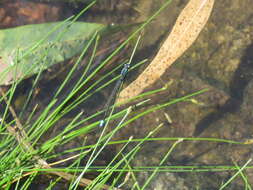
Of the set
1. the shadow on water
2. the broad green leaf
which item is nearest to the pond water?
the shadow on water

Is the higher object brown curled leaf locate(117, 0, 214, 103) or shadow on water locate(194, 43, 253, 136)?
brown curled leaf locate(117, 0, 214, 103)

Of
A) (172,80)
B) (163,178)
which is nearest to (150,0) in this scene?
(172,80)

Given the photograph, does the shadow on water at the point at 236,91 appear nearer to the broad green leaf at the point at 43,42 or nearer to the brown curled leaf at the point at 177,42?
the brown curled leaf at the point at 177,42

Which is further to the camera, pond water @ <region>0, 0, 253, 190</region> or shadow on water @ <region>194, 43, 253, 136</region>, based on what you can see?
shadow on water @ <region>194, 43, 253, 136</region>

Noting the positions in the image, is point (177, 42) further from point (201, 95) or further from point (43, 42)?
point (43, 42)

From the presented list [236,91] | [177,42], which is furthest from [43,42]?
[236,91]

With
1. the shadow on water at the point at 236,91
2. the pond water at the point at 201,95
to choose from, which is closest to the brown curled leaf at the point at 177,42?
the pond water at the point at 201,95

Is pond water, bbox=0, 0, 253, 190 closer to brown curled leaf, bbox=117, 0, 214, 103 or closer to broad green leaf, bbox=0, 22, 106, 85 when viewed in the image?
brown curled leaf, bbox=117, 0, 214, 103
